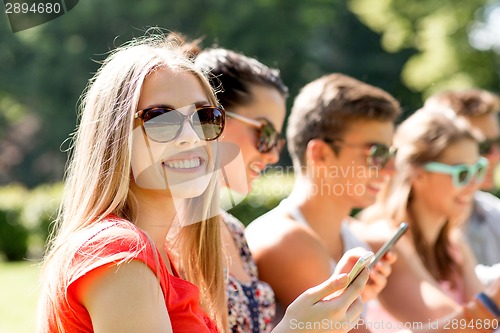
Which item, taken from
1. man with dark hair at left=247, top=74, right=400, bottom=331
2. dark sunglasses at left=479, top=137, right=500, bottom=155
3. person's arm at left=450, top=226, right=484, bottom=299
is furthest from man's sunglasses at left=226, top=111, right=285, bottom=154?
Result: dark sunglasses at left=479, top=137, right=500, bottom=155

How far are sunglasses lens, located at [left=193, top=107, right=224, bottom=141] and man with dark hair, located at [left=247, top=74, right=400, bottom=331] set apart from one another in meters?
0.99

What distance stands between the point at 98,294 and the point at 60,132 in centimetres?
2683

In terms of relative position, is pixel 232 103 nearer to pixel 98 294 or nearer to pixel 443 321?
pixel 443 321

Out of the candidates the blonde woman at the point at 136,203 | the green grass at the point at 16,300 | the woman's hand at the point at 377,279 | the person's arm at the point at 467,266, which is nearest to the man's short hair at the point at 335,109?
the woman's hand at the point at 377,279

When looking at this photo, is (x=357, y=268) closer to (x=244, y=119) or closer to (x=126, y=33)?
(x=244, y=119)

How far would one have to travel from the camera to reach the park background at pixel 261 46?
19.0 metres

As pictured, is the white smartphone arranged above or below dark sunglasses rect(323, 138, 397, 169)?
above

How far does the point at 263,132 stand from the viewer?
2787mm

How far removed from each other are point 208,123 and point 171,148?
123mm

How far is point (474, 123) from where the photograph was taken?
452 cm

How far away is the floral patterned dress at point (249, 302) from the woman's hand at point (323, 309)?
67 cm

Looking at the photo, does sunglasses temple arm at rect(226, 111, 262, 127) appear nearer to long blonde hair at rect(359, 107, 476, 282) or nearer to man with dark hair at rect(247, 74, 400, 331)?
man with dark hair at rect(247, 74, 400, 331)

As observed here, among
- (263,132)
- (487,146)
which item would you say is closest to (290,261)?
(263,132)

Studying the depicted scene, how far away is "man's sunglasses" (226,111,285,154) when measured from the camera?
9.09 ft
